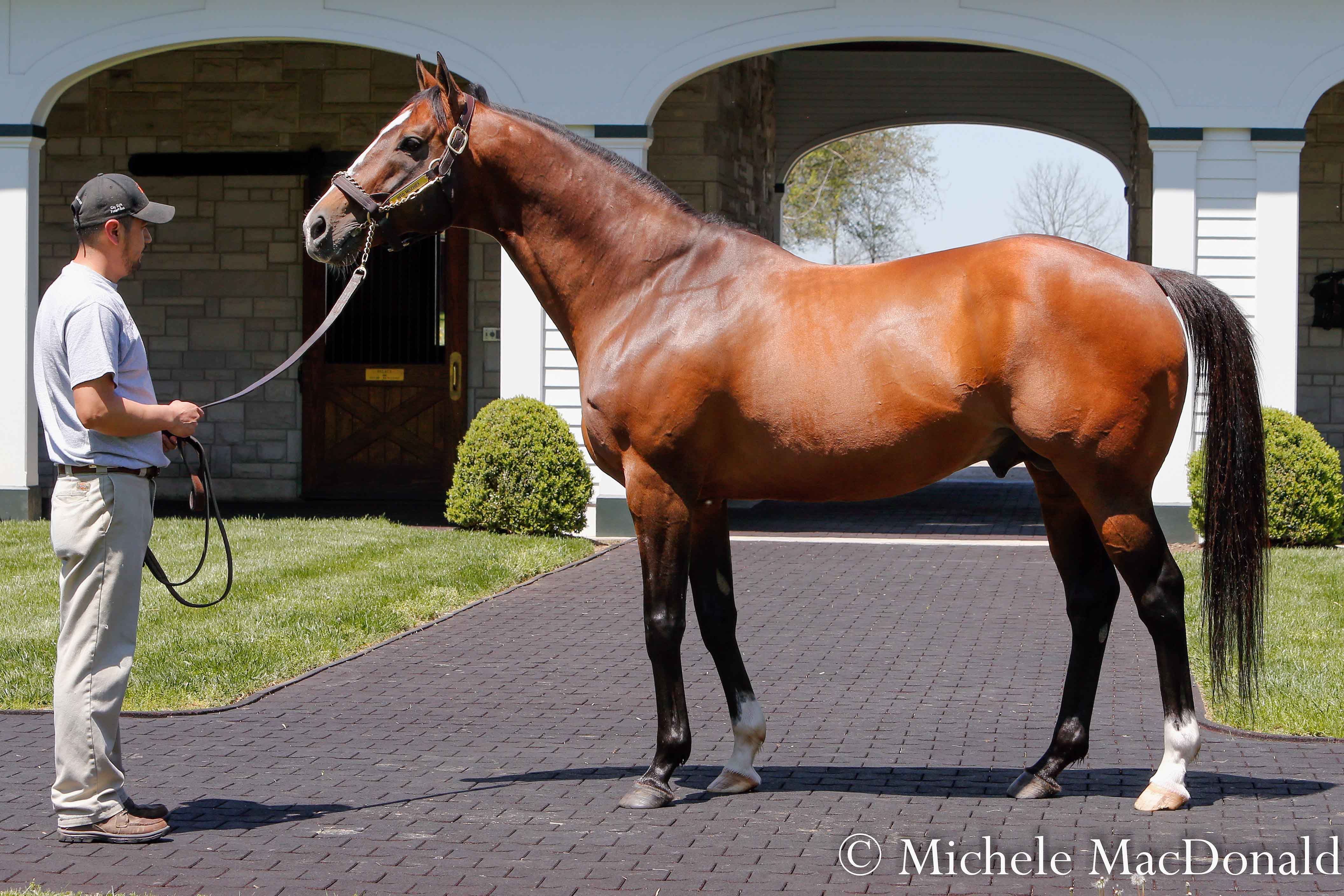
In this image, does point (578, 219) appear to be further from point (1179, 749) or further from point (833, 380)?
point (1179, 749)

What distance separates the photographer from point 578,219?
4.89 m

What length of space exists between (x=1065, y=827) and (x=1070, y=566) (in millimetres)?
896

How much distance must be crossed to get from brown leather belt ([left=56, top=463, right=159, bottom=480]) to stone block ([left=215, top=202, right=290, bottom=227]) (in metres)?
11.0

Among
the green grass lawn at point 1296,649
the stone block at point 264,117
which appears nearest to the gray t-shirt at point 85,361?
the green grass lawn at point 1296,649

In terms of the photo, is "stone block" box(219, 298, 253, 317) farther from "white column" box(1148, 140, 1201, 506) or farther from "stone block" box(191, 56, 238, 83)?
"white column" box(1148, 140, 1201, 506)

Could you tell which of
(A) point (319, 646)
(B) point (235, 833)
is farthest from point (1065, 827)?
(A) point (319, 646)

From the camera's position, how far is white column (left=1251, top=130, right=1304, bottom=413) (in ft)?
39.2

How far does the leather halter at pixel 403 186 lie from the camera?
15.4ft

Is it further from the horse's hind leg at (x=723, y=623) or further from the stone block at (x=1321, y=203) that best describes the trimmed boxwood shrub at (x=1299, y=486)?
the horse's hind leg at (x=723, y=623)

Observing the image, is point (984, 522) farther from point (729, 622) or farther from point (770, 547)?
point (729, 622)

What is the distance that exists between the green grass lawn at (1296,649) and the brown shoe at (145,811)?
10.9 ft

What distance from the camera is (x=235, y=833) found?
14.5 ft

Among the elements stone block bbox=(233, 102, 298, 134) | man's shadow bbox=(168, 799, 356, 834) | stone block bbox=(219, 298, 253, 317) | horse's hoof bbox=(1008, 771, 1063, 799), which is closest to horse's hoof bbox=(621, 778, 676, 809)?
man's shadow bbox=(168, 799, 356, 834)

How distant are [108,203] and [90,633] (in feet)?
4.30
